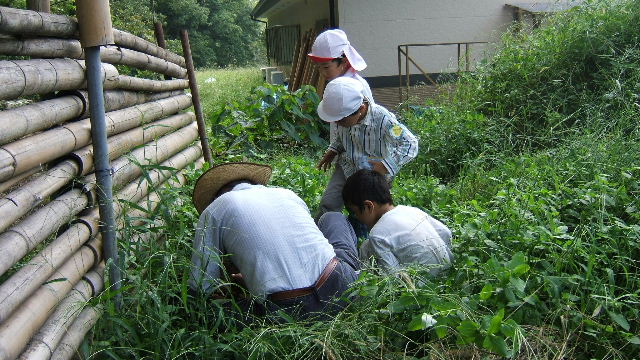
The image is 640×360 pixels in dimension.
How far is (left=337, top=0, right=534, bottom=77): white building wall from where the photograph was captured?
40.7ft

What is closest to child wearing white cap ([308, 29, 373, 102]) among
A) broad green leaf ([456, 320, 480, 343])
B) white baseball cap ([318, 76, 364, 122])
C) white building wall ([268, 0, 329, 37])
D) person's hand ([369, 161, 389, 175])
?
white baseball cap ([318, 76, 364, 122])

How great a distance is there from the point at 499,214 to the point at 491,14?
9486 mm

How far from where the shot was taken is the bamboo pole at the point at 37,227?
2.70m

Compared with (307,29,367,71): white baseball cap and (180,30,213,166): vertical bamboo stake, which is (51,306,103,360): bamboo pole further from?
(180,30,213,166): vertical bamboo stake

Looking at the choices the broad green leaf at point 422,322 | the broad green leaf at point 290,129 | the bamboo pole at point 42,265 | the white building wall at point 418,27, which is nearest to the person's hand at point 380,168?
the bamboo pole at point 42,265

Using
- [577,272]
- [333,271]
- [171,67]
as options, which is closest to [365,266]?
[333,271]

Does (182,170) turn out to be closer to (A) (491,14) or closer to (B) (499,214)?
(B) (499,214)

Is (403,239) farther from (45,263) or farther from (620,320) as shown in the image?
(45,263)

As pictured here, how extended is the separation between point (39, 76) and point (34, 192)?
52 cm

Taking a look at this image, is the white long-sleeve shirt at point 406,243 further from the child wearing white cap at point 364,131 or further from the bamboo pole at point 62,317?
the bamboo pole at point 62,317

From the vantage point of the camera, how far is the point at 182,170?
5848mm

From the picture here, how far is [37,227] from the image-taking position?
118 inches

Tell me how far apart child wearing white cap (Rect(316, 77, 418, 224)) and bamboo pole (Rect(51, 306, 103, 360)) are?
5.96 ft

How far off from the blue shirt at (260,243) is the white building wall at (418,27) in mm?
9287
